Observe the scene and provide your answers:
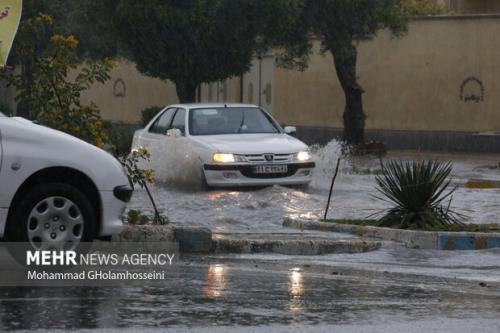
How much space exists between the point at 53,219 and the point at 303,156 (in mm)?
9934

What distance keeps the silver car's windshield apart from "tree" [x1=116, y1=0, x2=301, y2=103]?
9.00 meters

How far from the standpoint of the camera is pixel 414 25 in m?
38.9

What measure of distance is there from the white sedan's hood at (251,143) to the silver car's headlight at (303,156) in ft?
0.20

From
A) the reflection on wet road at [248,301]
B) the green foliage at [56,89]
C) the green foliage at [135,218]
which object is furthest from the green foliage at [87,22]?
the reflection on wet road at [248,301]

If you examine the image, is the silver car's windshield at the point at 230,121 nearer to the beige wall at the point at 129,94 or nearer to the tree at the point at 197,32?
the tree at the point at 197,32

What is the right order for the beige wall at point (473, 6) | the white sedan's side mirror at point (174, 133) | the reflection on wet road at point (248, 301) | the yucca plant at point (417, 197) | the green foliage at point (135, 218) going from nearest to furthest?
1. the reflection on wet road at point (248, 301)
2. the green foliage at point (135, 218)
3. the yucca plant at point (417, 197)
4. the white sedan's side mirror at point (174, 133)
5. the beige wall at point (473, 6)

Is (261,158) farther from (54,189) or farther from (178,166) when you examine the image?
(54,189)

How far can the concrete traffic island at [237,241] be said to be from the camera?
13.6 metres

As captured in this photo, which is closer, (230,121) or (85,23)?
(230,121)

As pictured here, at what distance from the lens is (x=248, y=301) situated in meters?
9.88

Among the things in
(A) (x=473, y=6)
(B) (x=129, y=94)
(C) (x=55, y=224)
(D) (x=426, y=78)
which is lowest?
(C) (x=55, y=224)

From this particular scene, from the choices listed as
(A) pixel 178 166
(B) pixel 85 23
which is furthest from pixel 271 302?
(B) pixel 85 23

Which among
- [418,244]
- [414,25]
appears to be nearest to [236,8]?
[414,25]

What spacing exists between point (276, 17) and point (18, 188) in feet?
69.4
